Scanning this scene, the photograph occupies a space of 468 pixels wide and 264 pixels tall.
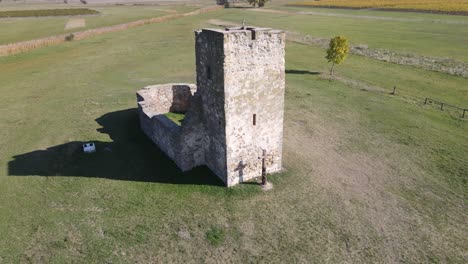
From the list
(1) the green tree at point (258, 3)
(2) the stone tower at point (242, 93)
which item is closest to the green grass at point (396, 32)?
(1) the green tree at point (258, 3)

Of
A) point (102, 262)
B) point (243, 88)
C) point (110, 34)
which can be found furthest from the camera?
point (110, 34)

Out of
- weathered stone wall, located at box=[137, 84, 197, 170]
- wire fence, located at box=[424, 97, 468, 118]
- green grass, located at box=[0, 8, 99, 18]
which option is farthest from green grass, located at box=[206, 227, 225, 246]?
green grass, located at box=[0, 8, 99, 18]

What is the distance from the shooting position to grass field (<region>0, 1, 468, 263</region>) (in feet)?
41.5

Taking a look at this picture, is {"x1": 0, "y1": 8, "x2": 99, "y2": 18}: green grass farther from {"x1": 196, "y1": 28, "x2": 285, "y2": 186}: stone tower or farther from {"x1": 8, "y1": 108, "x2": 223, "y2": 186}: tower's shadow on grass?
{"x1": 196, "y1": 28, "x2": 285, "y2": 186}: stone tower

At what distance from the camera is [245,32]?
543 inches

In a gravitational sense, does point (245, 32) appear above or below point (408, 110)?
above

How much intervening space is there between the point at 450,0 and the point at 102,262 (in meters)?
130

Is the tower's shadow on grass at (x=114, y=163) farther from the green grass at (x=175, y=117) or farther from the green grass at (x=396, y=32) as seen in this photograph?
the green grass at (x=396, y=32)

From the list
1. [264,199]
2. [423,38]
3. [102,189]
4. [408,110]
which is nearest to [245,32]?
[264,199]

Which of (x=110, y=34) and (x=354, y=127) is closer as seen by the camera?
(x=354, y=127)

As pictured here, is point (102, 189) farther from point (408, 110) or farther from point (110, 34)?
point (110, 34)

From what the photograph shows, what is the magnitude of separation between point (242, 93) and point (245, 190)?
14.6 feet

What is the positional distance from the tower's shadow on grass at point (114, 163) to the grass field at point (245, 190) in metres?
0.09

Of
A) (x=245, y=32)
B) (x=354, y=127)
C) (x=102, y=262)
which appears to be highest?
(x=245, y=32)
